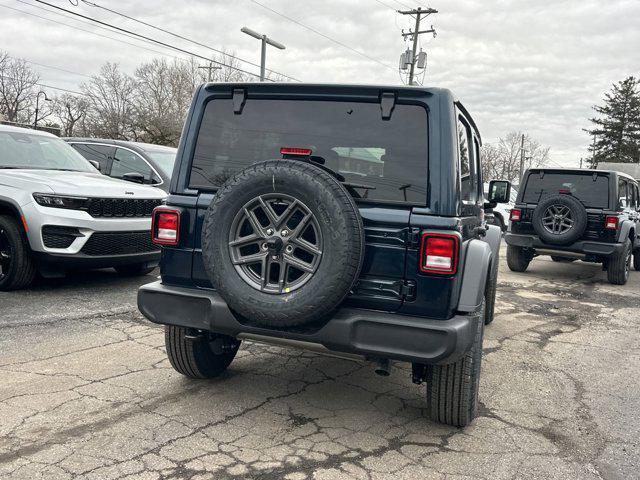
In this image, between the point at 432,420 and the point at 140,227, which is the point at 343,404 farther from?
the point at 140,227

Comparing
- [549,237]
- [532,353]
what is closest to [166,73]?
[549,237]

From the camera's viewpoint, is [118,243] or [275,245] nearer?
[275,245]

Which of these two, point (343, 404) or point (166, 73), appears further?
point (166, 73)

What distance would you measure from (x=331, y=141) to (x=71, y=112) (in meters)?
57.7

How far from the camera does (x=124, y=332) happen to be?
4.89 metres

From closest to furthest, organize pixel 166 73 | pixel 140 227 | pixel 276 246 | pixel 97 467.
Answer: pixel 97 467 → pixel 276 246 → pixel 140 227 → pixel 166 73

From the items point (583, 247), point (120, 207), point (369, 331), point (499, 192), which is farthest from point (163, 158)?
point (583, 247)

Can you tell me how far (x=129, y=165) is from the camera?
837 cm

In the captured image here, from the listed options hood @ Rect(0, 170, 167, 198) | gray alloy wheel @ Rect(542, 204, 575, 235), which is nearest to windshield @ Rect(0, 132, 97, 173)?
hood @ Rect(0, 170, 167, 198)

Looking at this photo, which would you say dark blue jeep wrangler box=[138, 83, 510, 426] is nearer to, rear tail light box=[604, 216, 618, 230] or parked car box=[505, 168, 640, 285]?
parked car box=[505, 168, 640, 285]

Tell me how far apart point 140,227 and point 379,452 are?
4426mm

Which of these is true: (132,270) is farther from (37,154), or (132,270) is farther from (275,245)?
(275,245)

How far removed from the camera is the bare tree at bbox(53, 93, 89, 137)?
51.7 m

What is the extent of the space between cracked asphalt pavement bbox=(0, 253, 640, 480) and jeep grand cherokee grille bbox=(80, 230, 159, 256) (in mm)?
825
